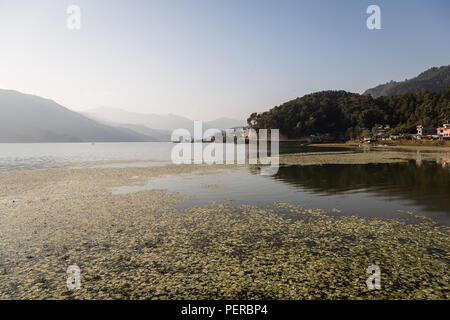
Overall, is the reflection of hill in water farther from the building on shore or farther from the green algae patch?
the building on shore

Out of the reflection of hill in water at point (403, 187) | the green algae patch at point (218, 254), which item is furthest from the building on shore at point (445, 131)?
the green algae patch at point (218, 254)

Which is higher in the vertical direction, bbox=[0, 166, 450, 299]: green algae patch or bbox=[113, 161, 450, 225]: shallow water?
bbox=[113, 161, 450, 225]: shallow water

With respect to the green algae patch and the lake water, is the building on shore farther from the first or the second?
the green algae patch

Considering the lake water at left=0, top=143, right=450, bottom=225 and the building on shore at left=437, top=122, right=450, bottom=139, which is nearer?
the lake water at left=0, top=143, right=450, bottom=225

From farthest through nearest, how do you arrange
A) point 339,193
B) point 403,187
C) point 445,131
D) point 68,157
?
point 445,131, point 68,157, point 403,187, point 339,193

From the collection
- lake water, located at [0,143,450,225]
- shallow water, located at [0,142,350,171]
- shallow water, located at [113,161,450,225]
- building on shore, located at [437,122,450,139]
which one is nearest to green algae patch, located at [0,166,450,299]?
shallow water, located at [113,161,450,225]

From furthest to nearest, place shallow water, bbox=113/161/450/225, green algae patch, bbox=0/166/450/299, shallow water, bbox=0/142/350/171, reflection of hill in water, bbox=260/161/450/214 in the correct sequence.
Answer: shallow water, bbox=0/142/350/171 < reflection of hill in water, bbox=260/161/450/214 < shallow water, bbox=113/161/450/225 < green algae patch, bbox=0/166/450/299

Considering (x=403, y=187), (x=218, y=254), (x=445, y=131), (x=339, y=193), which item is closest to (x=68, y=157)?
(x=339, y=193)

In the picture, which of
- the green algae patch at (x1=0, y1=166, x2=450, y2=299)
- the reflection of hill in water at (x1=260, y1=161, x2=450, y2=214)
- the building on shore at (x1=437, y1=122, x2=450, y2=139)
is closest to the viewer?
the green algae patch at (x1=0, y1=166, x2=450, y2=299)

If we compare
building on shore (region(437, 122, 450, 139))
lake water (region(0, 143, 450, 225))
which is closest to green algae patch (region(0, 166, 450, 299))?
lake water (region(0, 143, 450, 225))

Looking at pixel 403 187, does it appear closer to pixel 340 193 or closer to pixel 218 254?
pixel 340 193

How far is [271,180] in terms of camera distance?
2742 centimetres

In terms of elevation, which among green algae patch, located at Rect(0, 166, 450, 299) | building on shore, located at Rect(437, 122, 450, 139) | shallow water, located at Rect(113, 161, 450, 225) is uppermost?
building on shore, located at Rect(437, 122, 450, 139)
